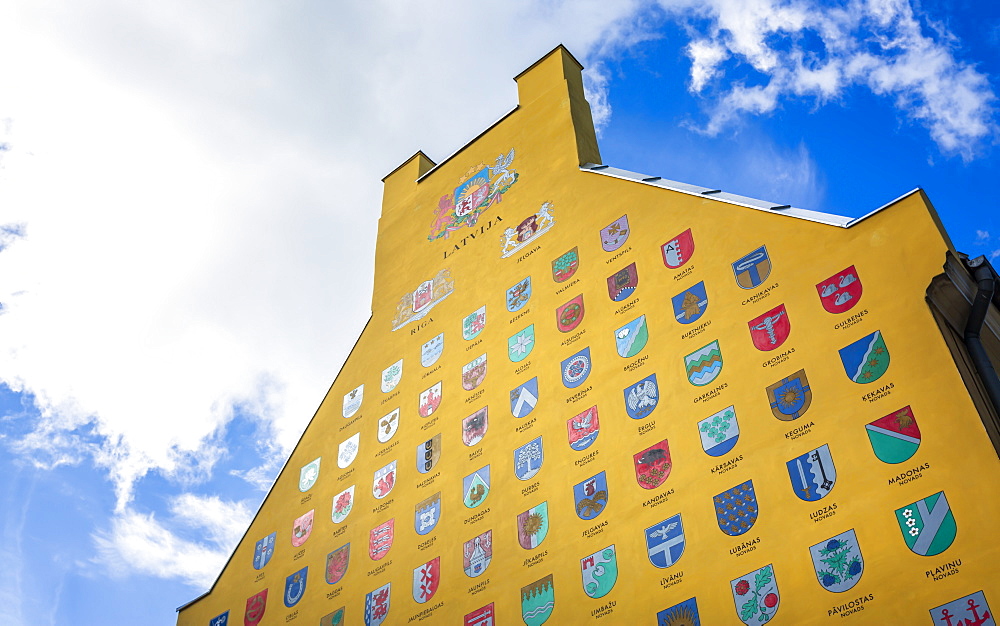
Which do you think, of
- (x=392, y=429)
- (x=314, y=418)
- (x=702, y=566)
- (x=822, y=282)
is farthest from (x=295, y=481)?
(x=822, y=282)

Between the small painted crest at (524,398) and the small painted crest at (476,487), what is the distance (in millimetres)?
731

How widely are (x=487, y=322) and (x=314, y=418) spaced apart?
3.48 m

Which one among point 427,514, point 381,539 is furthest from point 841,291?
point 381,539

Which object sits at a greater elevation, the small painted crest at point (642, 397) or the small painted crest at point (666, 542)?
the small painted crest at point (642, 397)

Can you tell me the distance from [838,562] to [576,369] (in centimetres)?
394

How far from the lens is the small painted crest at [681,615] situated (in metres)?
8.34

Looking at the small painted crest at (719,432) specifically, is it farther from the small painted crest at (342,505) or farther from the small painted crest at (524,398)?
the small painted crest at (342,505)

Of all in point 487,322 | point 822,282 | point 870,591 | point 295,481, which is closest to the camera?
point 870,591

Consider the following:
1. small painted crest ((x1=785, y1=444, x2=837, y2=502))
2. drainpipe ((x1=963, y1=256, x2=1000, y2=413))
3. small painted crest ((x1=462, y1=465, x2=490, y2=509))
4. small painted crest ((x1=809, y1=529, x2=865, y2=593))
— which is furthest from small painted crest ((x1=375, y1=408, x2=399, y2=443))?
drainpipe ((x1=963, y1=256, x2=1000, y2=413))

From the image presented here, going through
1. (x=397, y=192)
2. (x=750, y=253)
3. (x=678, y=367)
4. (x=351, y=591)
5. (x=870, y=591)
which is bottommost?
(x=870, y=591)

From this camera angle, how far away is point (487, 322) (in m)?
12.7

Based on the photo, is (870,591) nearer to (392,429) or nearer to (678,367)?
(678,367)

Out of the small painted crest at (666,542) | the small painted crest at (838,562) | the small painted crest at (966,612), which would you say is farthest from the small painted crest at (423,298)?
the small painted crest at (966,612)

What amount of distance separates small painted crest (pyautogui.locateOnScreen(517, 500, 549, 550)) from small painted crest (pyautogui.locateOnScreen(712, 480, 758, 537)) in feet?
6.60
